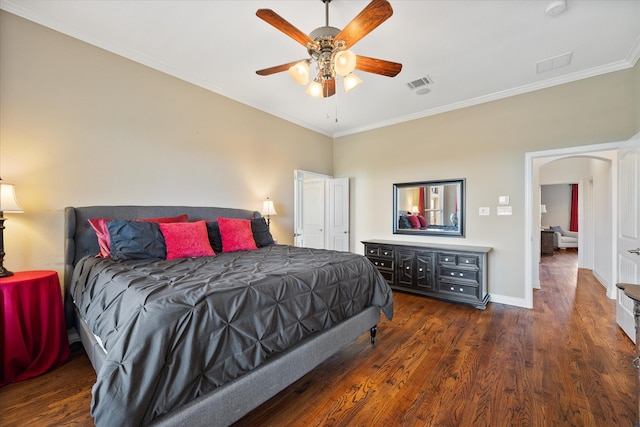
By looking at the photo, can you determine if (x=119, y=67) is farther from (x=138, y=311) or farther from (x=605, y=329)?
(x=605, y=329)

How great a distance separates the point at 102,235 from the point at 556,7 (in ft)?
14.4

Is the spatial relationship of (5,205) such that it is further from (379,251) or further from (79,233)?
(379,251)

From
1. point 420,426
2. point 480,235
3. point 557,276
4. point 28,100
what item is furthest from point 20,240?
point 557,276

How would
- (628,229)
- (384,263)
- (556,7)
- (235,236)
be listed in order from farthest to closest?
(384,263) < (235,236) < (628,229) < (556,7)

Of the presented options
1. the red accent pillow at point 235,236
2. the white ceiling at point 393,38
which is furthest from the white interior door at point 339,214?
the red accent pillow at point 235,236

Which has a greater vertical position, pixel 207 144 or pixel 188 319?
pixel 207 144

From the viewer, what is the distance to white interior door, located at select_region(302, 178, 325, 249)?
18.3 ft

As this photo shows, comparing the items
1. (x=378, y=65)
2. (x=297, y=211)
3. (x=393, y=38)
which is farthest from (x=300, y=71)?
(x=297, y=211)

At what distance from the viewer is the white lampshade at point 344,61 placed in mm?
2018

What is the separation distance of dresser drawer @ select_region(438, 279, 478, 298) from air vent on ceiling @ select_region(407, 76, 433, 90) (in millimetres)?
2709

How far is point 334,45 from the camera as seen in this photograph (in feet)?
6.98

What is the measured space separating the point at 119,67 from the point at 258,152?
193 centimetres

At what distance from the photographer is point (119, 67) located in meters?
2.91

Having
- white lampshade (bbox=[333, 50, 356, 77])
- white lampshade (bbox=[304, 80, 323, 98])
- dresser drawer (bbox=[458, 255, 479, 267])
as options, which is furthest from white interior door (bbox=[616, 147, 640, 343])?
white lampshade (bbox=[304, 80, 323, 98])
